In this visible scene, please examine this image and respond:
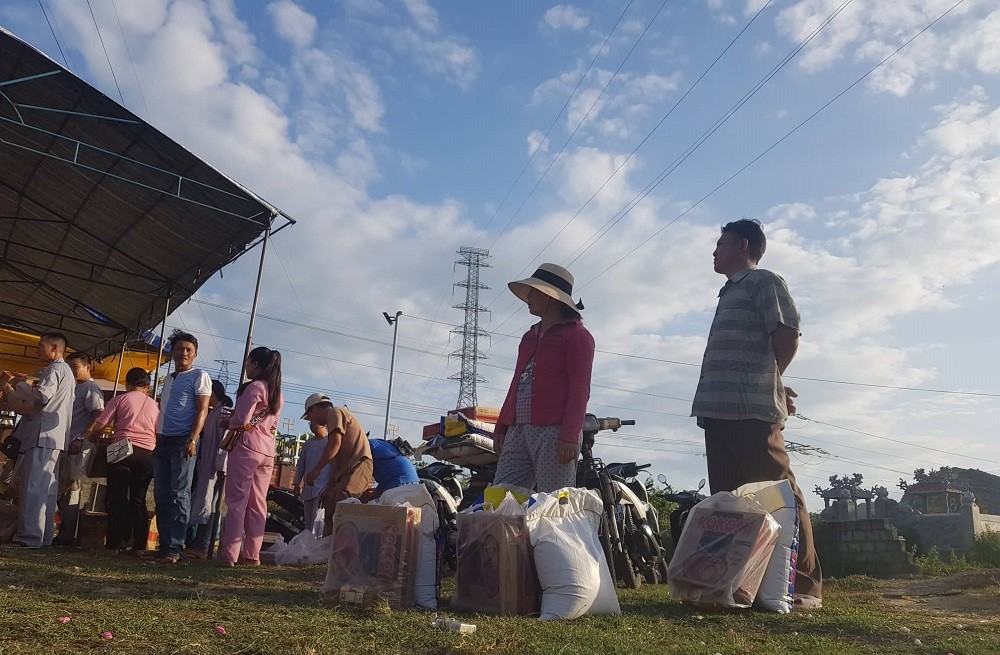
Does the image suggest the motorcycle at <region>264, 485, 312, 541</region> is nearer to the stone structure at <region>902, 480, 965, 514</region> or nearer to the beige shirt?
the beige shirt

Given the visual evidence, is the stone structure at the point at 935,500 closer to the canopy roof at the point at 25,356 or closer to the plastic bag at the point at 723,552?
the plastic bag at the point at 723,552

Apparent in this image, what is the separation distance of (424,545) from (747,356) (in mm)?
2009

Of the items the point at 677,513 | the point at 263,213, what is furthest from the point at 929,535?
the point at 263,213

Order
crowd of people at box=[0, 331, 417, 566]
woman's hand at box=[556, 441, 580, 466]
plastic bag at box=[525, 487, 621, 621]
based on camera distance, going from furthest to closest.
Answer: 1. crowd of people at box=[0, 331, 417, 566]
2. woman's hand at box=[556, 441, 580, 466]
3. plastic bag at box=[525, 487, 621, 621]

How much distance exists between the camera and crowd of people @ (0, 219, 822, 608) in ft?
14.3

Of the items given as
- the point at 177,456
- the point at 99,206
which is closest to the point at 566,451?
the point at 177,456

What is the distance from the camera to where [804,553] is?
4250 millimetres

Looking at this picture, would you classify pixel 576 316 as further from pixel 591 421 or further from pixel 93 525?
pixel 93 525

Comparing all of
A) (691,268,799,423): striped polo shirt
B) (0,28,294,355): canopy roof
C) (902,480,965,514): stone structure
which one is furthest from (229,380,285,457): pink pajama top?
(902,480,965,514): stone structure

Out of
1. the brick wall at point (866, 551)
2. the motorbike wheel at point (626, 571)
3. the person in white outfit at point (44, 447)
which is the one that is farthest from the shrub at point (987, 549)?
the person in white outfit at point (44, 447)

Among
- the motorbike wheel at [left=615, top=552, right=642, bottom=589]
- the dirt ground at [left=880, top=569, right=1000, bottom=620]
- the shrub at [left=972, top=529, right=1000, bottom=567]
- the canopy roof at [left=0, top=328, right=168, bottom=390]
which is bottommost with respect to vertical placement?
the dirt ground at [left=880, top=569, right=1000, bottom=620]

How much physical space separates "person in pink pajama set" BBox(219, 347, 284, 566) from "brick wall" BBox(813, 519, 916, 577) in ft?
23.5

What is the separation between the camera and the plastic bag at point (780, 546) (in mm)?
3801

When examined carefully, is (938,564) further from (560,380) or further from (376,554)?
(376,554)
